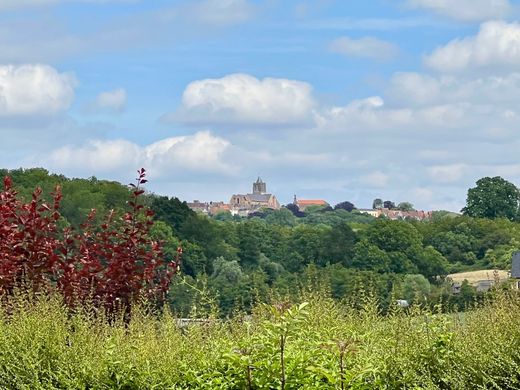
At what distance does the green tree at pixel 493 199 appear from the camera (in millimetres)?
95750

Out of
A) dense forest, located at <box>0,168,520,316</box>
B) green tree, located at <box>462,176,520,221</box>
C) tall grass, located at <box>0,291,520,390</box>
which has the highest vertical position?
green tree, located at <box>462,176,520,221</box>

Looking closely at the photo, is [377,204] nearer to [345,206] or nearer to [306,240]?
[345,206]

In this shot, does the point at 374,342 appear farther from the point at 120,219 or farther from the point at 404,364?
the point at 120,219

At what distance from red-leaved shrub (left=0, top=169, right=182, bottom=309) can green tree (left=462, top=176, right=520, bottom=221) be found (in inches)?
3448

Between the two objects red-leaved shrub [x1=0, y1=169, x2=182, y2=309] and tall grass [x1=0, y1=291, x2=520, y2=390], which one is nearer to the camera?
tall grass [x1=0, y1=291, x2=520, y2=390]

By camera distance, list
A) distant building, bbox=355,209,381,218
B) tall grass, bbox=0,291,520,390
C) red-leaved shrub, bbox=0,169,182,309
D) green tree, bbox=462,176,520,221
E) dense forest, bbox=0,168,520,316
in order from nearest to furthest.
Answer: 1. tall grass, bbox=0,291,520,390
2. red-leaved shrub, bbox=0,169,182,309
3. dense forest, bbox=0,168,520,316
4. green tree, bbox=462,176,520,221
5. distant building, bbox=355,209,381,218

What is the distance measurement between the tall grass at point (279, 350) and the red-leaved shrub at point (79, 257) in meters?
1.34

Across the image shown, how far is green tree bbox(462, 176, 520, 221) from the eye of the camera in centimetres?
9575

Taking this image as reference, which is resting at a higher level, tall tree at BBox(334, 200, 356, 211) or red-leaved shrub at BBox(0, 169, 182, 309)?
tall tree at BBox(334, 200, 356, 211)

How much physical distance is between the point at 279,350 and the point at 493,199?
93.2m

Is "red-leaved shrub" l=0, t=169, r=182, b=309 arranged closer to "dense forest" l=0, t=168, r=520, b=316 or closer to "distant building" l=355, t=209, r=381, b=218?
"dense forest" l=0, t=168, r=520, b=316

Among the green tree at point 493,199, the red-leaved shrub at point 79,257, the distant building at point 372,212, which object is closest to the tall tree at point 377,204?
the distant building at point 372,212

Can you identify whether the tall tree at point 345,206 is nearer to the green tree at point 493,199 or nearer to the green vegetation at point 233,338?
the green tree at point 493,199

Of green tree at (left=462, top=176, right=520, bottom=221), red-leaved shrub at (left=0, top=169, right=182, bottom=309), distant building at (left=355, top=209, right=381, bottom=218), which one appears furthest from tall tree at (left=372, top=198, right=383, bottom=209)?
red-leaved shrub at (left=0, top=169, right=182, bottom=309)
